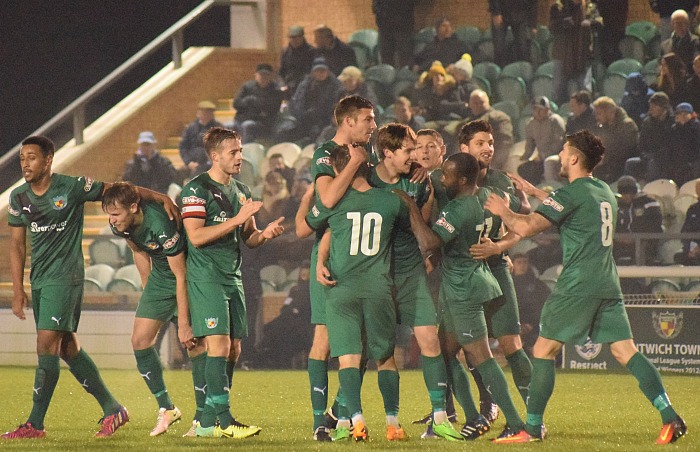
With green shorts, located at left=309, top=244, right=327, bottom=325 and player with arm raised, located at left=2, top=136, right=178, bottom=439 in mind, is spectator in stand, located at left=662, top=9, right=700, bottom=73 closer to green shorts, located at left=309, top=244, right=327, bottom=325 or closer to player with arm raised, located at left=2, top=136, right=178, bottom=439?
green shorts, located at left=309, top=244, right=327, bottom=325

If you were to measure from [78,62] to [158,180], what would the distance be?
329 cm

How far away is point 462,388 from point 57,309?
2517 mm

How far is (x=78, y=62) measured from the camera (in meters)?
17.8

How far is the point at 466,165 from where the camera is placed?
6.78 meters

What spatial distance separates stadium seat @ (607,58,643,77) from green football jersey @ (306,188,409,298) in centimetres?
962

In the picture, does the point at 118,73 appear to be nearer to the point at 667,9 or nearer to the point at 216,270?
the point at 667,9

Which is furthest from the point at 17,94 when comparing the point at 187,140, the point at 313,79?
the point at 313,79

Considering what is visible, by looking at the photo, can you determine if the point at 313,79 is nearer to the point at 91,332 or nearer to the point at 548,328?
the point at 91,332

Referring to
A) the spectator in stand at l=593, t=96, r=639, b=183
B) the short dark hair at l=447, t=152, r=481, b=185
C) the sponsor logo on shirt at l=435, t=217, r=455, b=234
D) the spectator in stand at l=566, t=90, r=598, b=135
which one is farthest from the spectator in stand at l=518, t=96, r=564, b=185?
the sponsor logo on shirt at l=435, t=217, r=455, b=234

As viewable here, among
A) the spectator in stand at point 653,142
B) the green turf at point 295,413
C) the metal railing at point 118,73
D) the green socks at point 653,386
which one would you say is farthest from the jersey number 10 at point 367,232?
the metal railing at point 118,73

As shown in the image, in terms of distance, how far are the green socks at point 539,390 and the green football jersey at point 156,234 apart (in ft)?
7.31

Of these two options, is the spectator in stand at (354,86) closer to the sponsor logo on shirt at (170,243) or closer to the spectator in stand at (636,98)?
the spectator in stand at (636,98)

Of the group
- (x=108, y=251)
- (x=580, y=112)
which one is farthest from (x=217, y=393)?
(x=580, y=112)

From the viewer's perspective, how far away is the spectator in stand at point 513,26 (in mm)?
15766
